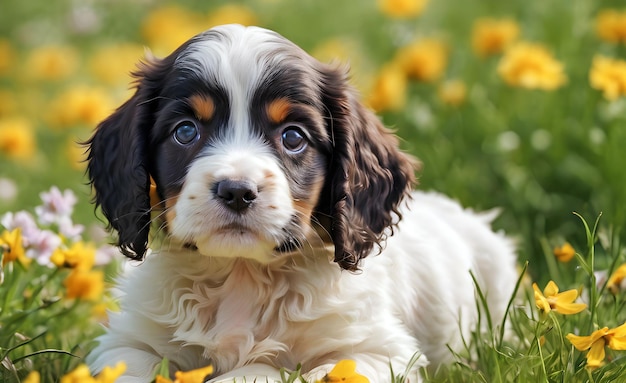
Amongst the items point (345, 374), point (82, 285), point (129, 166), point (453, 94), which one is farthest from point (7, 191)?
point (345, 374)

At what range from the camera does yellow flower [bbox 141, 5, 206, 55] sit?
8.47 m

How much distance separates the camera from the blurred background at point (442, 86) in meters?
5.77

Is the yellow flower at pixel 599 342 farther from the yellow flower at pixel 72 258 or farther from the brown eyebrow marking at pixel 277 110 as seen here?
the yellow flower at pixel 72 258

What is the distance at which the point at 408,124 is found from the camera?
258 inches

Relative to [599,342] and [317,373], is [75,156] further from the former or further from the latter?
[599,342]

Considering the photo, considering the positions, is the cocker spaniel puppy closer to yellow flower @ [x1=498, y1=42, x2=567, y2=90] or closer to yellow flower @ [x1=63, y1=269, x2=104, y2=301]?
yellow flower @ [x1=63, y1=269, x2=104, y2=301]

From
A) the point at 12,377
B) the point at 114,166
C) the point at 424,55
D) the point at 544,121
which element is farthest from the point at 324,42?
the point at 12,377

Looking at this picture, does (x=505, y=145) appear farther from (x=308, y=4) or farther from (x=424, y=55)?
(x=308, y=4)

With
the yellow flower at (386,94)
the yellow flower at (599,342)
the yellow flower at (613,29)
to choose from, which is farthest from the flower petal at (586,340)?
the yellow flower at (613,29)

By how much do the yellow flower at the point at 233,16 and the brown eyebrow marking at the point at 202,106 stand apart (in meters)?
4.71

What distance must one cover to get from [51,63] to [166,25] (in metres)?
1.09

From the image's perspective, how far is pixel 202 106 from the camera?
3490mm

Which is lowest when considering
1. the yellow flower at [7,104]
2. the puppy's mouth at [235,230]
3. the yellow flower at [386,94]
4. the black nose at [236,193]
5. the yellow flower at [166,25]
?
the yellow flower at [7,104]

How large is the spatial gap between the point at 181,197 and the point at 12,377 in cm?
94
